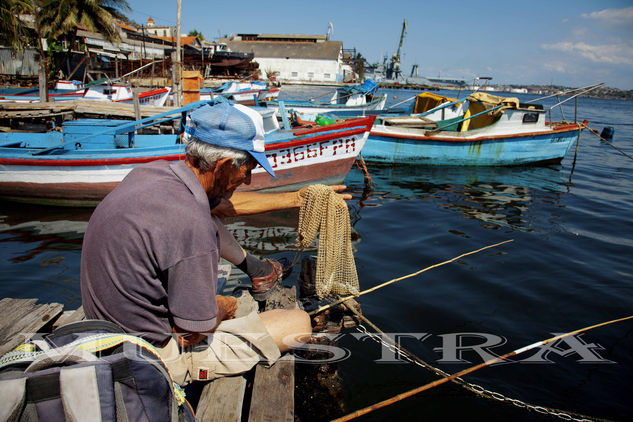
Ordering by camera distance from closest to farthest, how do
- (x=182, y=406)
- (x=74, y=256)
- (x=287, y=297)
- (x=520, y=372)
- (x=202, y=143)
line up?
1. (x=182, y=406)
2. (x=202, y=143)
3. (x=287, y=297)
4. (x=520, y=372)
5. (x=74, y=256)

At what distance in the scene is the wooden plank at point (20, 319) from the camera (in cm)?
249

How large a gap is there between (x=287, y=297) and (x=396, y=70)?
108 metres

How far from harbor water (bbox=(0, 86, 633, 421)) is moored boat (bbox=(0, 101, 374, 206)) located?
24.9 inches

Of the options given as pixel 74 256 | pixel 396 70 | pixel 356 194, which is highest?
pixel 396 70

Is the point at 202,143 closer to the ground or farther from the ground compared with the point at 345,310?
farther from the ground

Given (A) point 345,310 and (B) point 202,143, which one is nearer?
(B) point 202,143

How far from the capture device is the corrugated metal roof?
62.8 meters

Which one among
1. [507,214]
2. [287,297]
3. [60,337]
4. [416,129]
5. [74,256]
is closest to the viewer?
[60,337]

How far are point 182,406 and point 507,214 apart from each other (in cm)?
852

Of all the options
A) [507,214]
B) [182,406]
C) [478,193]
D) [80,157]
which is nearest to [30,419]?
[182,406]

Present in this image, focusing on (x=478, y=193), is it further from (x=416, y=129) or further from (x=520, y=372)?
(x=520, y=372)

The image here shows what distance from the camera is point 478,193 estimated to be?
405 inches

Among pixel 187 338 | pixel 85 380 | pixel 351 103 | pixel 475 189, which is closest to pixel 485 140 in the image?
pixel 475 189

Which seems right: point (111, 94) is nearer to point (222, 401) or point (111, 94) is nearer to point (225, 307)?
point (225, 307)
